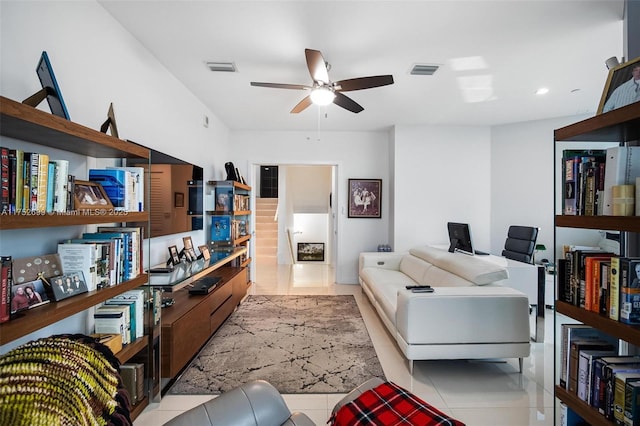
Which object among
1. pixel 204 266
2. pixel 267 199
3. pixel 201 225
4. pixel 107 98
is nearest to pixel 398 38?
pixel 107 98

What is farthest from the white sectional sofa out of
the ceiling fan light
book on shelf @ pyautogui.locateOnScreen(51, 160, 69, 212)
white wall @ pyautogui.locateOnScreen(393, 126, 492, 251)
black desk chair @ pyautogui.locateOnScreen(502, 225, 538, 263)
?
white wall @ pyautogui.locateOnScreen(393, 126, 492, 251)

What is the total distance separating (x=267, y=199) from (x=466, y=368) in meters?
7.37

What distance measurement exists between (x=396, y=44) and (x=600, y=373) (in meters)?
2.58

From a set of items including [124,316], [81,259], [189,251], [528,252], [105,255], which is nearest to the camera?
[81,259]

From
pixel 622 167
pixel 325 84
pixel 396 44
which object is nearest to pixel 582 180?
pixel 622 167

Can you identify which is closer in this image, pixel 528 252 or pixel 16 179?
pixel 16 179

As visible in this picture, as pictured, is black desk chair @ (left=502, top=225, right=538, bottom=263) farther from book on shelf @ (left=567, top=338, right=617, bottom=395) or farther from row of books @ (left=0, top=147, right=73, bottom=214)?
row of books @ (left=0, top=147, right=73, bottom=214)

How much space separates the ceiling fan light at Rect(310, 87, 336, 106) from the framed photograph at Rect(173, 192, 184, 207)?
1690 millimetres

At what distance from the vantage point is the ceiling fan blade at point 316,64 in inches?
90.0

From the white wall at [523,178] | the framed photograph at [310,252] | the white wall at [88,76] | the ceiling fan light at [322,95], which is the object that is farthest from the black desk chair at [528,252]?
the framed photograph at [310,252]

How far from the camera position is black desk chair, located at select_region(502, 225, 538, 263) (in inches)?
152

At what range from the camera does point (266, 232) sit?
8477mm

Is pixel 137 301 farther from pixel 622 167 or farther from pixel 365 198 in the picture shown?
pixel 365 198

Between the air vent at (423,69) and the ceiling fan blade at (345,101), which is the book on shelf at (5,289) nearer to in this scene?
the ceiling fan blade at (345,101)
